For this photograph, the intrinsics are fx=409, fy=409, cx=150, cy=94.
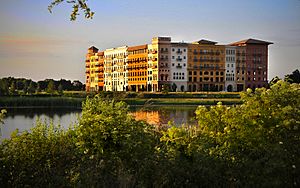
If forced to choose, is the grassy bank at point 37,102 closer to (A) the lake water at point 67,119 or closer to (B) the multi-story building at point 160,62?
(A) the lake water at point 67,119

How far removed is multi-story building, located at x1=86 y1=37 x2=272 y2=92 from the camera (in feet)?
319

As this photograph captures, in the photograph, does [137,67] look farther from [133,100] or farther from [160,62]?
[133,100]

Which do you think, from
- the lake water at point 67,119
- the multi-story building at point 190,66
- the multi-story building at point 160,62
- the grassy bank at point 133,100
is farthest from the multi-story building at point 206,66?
the lake water at point 67,119

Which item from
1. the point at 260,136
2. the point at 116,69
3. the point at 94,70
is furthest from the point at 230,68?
the point at 260,136

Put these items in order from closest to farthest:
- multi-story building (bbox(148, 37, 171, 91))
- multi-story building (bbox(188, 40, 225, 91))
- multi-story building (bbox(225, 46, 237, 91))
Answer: multi-story building (bbox(148, 37, 171, 91)) < multi-story building (bbox(188, 40, 225, 91)) < multi-story building (bbox(225, 46, 237, 91))

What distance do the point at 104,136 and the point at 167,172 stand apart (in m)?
1.63

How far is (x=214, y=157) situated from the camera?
8047 millimetres

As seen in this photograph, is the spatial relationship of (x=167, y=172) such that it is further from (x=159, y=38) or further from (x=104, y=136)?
(x=159, y=38)

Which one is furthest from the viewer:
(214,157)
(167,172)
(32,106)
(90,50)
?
(90,50)

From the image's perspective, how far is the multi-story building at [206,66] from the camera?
326 feet

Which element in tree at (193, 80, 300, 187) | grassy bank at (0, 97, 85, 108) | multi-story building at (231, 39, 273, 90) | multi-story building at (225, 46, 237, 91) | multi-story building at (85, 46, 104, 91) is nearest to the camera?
tree at (193, 80, 300, 187)

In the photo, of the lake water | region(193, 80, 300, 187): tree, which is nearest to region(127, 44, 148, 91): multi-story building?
the lake water

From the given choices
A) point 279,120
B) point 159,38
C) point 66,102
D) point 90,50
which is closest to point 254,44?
point 159,38

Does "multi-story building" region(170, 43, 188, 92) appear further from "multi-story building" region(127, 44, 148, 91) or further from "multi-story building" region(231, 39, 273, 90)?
"multi-story building" region(231, 39, 273, 90)
